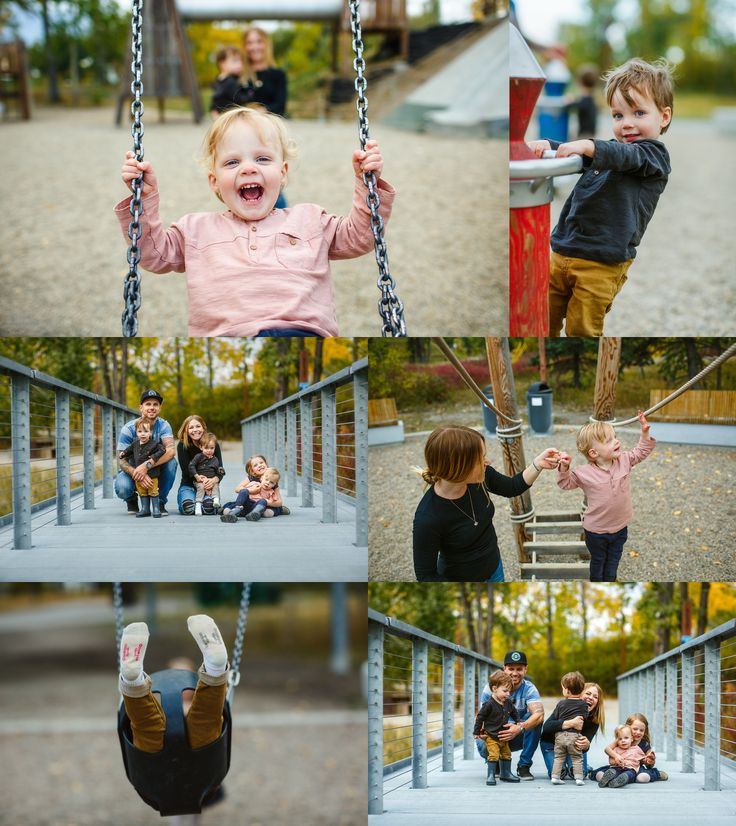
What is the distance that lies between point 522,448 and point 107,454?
1.57m

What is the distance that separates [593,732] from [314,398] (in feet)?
5.88

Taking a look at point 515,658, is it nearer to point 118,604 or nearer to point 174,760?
point 174,760

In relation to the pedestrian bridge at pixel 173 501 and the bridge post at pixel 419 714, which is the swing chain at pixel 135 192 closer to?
the pedestrian bridge at pixel 173 501

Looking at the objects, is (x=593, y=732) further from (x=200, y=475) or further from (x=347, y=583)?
(x=200, y=475)

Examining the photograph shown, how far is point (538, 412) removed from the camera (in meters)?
3.55

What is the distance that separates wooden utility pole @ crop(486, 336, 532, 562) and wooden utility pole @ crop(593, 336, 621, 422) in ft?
1.05

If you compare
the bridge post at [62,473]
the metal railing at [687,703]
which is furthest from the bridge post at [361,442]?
the metal railing at [687,703]

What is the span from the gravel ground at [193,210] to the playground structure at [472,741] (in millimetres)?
4081

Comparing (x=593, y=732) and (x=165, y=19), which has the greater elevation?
(x=165, y=19)

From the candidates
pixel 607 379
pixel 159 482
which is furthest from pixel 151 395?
pixel 607 379

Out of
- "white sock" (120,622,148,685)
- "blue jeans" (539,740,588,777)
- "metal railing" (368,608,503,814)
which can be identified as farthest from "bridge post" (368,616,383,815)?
"white sock" (120,622,148,685)

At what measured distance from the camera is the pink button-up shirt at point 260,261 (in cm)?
362

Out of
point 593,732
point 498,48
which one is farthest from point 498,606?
point 498,48

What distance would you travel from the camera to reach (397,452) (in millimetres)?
3486
